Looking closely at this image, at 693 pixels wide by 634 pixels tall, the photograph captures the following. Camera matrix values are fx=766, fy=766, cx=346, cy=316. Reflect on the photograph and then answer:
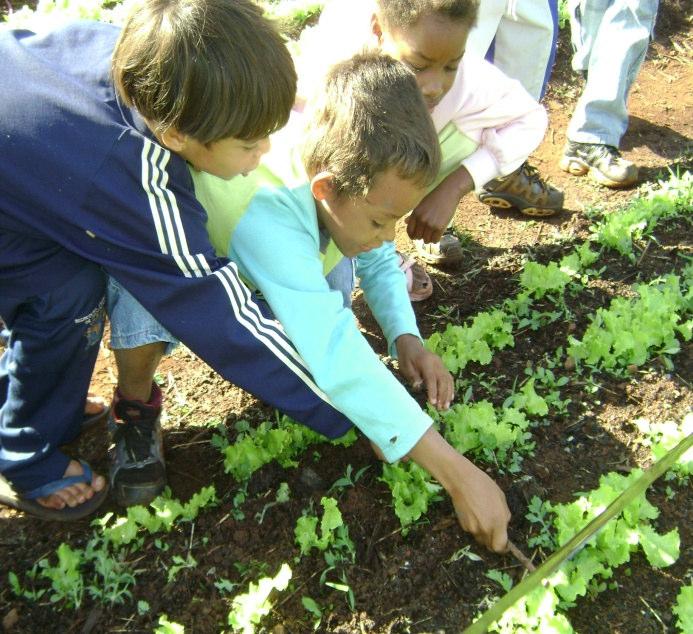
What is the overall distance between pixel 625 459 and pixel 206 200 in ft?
5.28

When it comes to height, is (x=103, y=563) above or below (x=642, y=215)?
below

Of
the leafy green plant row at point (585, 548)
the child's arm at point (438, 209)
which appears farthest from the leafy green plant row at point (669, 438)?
the child's arm at point (438, 209)

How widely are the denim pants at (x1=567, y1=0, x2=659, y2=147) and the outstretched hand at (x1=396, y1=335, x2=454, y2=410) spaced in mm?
2335

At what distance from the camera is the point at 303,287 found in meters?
2.15

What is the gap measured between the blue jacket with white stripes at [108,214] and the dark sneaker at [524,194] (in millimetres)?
2131

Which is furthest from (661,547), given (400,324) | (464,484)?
(400,324)

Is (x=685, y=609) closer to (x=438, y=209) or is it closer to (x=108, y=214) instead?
(x=438, y=209)

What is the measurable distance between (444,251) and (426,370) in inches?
44.7

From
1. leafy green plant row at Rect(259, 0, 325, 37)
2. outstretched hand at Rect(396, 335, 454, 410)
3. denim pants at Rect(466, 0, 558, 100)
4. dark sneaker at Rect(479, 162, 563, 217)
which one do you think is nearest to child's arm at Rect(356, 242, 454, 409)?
outstretched hand at Rect(396, 335, 454, 410)

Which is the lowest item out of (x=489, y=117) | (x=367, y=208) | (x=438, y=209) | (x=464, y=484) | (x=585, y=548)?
→ (x=585, y=548)

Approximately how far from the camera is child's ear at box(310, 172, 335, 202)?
221cm

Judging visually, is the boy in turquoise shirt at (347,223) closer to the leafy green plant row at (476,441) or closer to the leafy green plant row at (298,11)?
the leafy green plant row at (476,441)

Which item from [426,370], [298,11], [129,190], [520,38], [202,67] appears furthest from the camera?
[298,11]

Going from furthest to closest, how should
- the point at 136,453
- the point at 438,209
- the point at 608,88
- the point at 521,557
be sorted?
the point at 608,88
the point at 438,209
the point at 136,453
the point at 521,557
